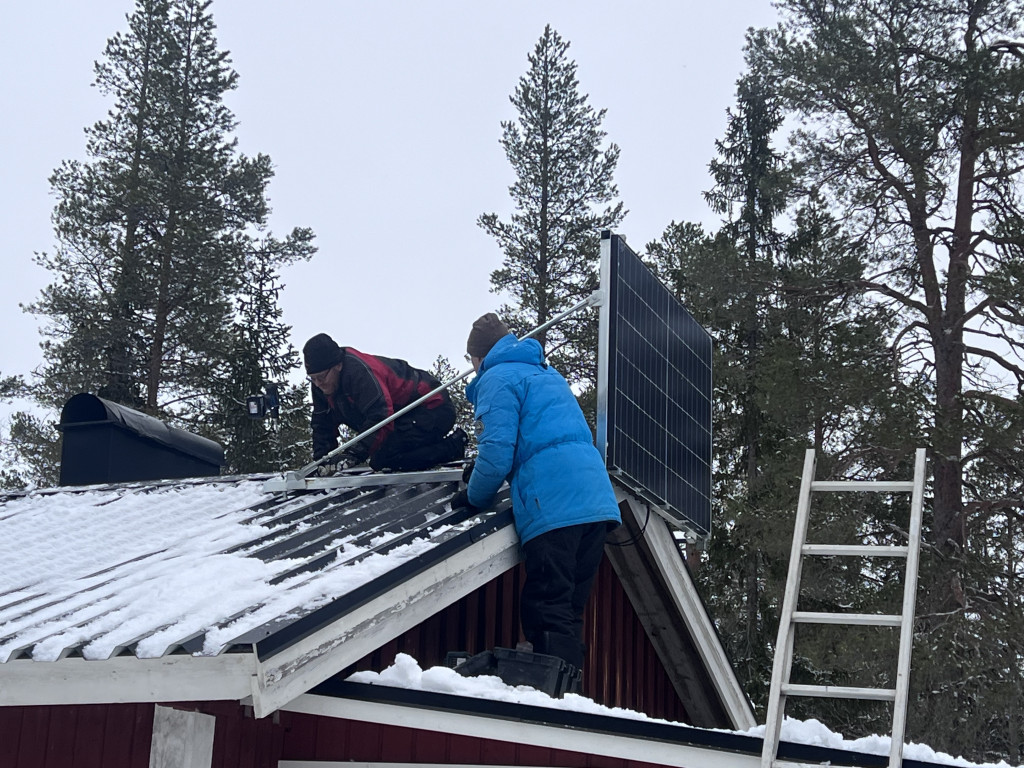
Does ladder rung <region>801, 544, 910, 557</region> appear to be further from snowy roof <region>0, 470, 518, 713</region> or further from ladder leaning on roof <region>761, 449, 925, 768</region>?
snowy roof <region>0, 470, 518, 713</region>

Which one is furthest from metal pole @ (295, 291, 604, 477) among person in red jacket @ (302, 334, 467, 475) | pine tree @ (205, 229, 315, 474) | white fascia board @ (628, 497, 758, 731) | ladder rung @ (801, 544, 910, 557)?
pine tree @ (205, 229, 315, 474)

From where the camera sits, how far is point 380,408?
6746mm

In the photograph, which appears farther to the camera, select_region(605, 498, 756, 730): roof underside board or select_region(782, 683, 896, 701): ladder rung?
select_region(605, 498, 756, 730): roof underside board

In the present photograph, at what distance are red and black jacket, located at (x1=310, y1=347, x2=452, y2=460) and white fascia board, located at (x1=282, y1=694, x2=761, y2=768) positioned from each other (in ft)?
8.61

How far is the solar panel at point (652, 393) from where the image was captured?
6430mm

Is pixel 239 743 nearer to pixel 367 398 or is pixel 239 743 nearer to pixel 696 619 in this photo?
pixel 367 398

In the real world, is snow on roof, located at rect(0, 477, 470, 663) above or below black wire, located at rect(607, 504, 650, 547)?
below

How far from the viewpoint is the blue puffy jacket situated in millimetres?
5633

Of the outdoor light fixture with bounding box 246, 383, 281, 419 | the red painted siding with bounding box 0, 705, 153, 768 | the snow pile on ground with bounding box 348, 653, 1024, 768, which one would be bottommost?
the red painted siding with bounding box 0, 705, 153, 768

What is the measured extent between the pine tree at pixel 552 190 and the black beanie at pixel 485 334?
1951cm

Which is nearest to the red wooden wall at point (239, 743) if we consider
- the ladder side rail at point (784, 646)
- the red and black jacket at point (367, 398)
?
the ladder side rail at point (784, 646)

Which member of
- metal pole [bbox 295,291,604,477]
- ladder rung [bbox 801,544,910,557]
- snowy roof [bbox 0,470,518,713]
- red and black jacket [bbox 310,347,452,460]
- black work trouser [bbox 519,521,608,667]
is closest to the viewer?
snowy roof [bbox 0,470,518,713]

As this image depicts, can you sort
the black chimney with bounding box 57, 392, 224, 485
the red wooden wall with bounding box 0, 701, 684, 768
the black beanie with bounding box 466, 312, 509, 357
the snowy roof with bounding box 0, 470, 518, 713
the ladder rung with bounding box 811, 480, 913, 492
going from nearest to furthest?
the snowy roof with bounding box 0, 470, 518, 713 → the red wooden wall with bounding box 0, 701, 684, 768 → the ladder rung with bounding box 811, 480, 913, 492 → the black beanie with bounding box 466, 312, 509, 357 → the black chimney with bounding box 57, 392, 224, 485

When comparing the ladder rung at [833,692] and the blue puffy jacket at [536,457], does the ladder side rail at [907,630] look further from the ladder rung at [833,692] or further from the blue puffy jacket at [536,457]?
the blue puffy jacket at [536,457]
